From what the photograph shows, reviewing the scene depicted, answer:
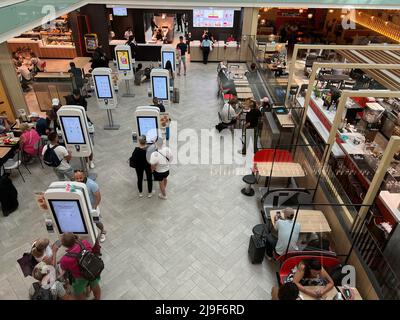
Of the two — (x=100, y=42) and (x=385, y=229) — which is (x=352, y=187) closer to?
(x=385, y=229)

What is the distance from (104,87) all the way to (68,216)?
5270 millimetres

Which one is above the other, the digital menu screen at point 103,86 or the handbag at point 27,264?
the digital menu screen at point 103,86

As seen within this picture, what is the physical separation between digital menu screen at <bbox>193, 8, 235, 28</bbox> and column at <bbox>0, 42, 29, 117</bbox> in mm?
9920

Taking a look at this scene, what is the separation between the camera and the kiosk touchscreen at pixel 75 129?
6.32 meters

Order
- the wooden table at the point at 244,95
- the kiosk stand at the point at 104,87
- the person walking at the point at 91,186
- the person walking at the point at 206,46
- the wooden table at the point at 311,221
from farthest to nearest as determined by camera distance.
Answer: the person walking at the point at 206,46, the wooden table at the point at 244,95, the kiosk stand at the point at 104,87, the wooden table at the point at 311,221, the person walking at the point at 91,186

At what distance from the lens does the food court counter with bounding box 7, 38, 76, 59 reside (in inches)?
594

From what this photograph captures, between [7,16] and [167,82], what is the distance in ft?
13.4

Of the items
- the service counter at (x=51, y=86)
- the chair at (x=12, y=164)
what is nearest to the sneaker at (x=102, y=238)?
the chair at (x=12, y=164)

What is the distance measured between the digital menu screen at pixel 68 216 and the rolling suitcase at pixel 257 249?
287 centimetres

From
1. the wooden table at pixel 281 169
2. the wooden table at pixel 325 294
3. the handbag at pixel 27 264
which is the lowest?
the wooden table at pixel 325 294

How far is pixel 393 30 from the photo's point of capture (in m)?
15.9

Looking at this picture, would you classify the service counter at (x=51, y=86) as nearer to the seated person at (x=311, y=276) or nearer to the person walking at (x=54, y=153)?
the person walking at (x=54, y=153)

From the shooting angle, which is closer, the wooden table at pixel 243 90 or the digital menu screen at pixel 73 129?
the digital menu screen at pixel 73 129

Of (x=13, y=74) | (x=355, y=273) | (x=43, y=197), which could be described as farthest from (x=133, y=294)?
(x=13, y=74)
